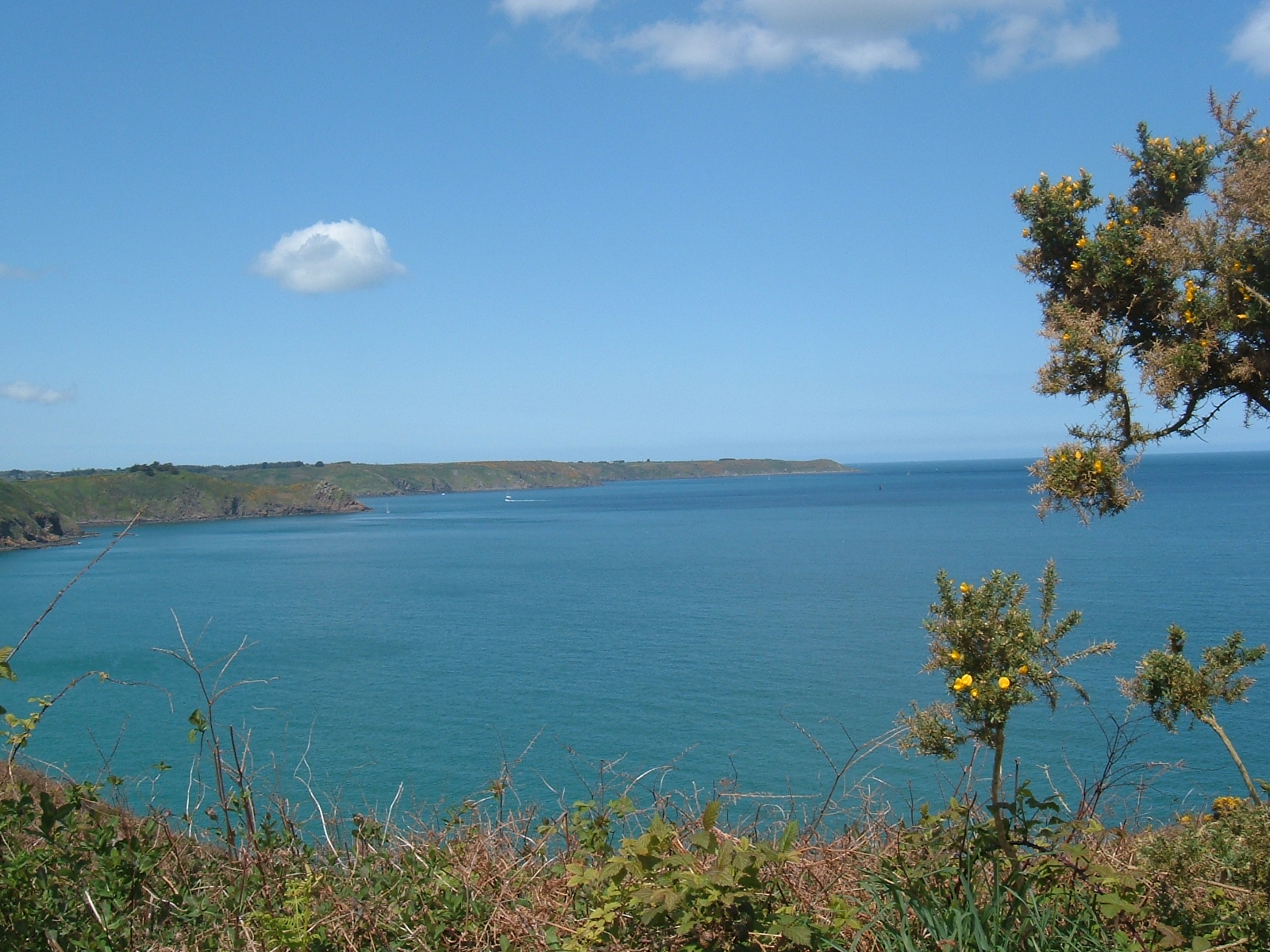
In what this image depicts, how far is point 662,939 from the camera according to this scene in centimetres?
303

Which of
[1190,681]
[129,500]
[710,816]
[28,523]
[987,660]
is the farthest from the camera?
[129,500]

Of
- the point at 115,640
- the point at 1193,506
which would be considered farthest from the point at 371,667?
the point at 1193,506

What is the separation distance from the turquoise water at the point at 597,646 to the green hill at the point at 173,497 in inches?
1924

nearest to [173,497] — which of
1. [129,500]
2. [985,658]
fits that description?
[129,500]

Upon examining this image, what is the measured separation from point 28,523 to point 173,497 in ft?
137

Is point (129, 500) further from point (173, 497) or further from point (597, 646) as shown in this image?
point (597, 646)

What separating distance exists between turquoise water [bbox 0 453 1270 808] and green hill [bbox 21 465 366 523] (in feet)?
160

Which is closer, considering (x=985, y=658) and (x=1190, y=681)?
(x=985, y=658)

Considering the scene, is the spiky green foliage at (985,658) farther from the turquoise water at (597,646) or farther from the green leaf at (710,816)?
the turquoise water at (597,646)

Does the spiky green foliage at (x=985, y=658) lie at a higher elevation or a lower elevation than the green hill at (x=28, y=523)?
higher

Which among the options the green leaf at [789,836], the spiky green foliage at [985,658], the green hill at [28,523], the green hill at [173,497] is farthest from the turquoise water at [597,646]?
the green hill at [173,497]

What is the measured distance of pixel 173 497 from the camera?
14612 centimetres

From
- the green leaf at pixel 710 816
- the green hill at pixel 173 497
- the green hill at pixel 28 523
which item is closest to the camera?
the green leaf at pixel 710 816

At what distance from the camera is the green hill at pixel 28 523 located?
331 ft
